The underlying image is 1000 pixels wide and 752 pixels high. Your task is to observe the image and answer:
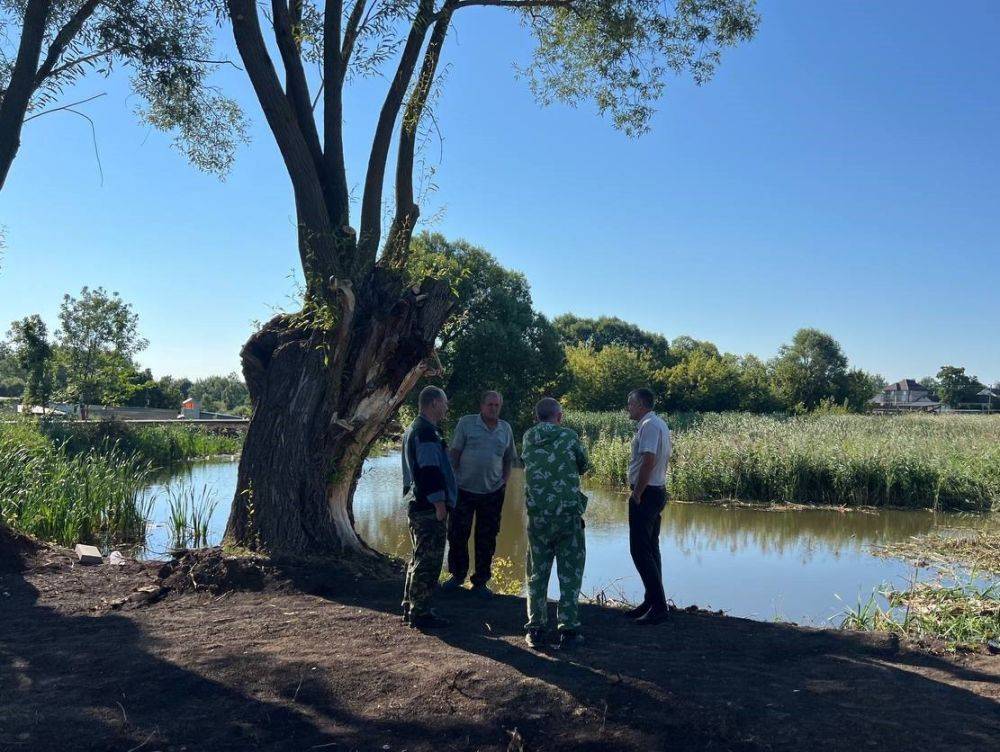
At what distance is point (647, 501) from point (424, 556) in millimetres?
1591

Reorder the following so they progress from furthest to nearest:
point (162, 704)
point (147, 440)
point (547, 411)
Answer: point (147, 440)
point (547, 411)
point (162, 704)

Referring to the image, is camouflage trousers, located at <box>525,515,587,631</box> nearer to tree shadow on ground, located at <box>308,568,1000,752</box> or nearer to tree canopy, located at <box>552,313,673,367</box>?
tree shadow on ground, located at <box>308,568,1000,752</box>

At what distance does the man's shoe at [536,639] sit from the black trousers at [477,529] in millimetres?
1426

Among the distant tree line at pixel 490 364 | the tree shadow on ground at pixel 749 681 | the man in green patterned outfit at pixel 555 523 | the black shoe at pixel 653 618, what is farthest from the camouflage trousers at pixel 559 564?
the distant tree line at pixel 490 364

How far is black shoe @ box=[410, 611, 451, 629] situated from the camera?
5.22m

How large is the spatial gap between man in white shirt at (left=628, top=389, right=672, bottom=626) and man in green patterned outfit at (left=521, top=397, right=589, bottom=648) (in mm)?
587

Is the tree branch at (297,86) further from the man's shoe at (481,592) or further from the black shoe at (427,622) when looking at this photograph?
the black shoe at (427,622)

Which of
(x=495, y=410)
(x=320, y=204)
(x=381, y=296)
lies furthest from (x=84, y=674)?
(x=320, y=204)

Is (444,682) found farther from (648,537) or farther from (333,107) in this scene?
(333,107)

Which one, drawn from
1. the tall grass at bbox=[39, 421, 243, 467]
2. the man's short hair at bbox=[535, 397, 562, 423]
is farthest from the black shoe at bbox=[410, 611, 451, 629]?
the tall grass at bbox=[39, 421, 243, 467]

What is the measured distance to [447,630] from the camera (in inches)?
206

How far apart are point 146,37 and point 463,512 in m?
6.58

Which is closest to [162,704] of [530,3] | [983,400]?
[530,3]

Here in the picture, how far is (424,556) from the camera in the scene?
5148 millimetres
